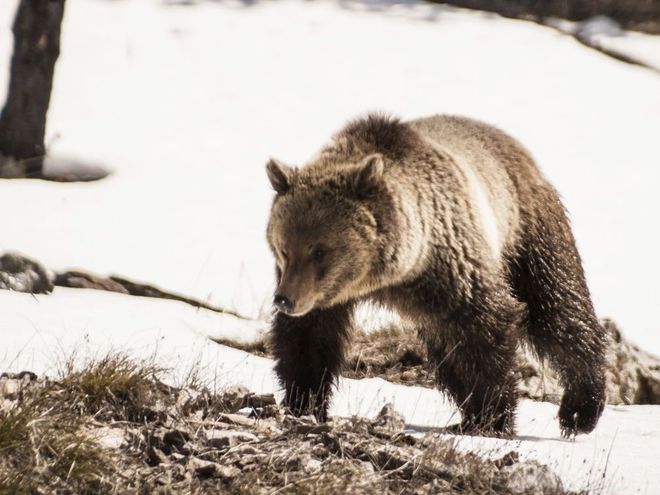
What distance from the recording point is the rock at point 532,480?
476cm

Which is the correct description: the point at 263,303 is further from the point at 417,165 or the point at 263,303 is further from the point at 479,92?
the point at 479,92

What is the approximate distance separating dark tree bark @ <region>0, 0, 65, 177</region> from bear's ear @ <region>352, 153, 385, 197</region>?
22.3 ft

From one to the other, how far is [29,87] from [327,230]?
7.07 m

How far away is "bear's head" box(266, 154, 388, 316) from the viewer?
578cm

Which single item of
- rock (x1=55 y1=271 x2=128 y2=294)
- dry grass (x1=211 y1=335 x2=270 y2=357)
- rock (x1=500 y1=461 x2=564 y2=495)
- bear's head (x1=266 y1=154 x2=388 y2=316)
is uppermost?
bear's head (x1=266 y1=154 x2=388 y2=316)

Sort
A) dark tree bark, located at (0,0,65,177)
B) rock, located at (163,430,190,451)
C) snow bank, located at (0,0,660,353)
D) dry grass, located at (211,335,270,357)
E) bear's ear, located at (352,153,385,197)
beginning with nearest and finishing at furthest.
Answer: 1. rock, located at (163,430,190,451)
2. bear's ear, located at (352,153,385,197)
3. dry grass, located at (211,335,270,357)
4. snow bank, located at (0,0,660,353)
5. dark tree bark, located at (0,0,65,177)

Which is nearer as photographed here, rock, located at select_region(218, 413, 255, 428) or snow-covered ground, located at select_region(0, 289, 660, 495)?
rock, located at select_region(218, 413, 255, 428)

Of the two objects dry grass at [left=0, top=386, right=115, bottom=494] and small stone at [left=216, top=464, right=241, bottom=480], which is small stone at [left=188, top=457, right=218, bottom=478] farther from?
dry grass at [left=0, top=386, right=115, bottom=494]

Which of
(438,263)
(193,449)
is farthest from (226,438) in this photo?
(438,263)

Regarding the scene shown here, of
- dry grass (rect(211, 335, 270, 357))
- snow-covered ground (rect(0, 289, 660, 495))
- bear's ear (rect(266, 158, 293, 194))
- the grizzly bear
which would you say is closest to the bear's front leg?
the grizzly bear

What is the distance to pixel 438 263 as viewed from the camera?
6160mm

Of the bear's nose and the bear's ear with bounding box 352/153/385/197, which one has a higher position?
the bear's ear with bounding box 352/153/385/197

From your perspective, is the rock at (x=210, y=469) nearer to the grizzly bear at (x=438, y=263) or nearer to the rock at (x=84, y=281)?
the grizzly bear at (x=438, y=263)

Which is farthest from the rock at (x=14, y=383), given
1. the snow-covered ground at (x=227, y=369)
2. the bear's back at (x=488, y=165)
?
the bear's back at (x=488, y=165)
